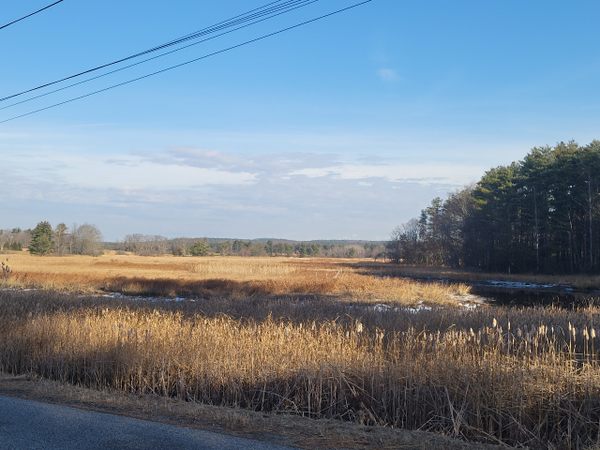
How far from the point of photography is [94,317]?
1403 cm

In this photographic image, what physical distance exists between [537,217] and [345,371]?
59468 millimetres

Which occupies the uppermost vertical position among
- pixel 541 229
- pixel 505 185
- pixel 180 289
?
pixel 505 185

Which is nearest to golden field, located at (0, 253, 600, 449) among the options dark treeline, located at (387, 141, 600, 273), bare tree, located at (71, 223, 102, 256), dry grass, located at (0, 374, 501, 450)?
dry grass, located at (0, 374, 501, 450)

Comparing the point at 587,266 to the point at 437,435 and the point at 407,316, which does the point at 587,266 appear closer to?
the point at 407,316

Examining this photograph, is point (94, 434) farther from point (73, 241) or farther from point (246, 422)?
point (73, 241)

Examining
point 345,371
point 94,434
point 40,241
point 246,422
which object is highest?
point 40,241

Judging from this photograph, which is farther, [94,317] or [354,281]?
[354,281]

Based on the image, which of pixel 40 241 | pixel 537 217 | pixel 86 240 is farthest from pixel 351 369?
pixel 86 240

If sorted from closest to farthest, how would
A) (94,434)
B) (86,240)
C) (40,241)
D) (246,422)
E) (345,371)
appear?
(94,434) → (246,422) → (345,371) → (40,241) → (86,240)

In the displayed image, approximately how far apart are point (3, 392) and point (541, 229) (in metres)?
62.6

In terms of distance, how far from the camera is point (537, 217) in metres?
63.4

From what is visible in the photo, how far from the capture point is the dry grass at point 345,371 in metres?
7.98

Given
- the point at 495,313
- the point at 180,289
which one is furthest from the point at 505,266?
the point at 495,313

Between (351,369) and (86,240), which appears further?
(86,240)
